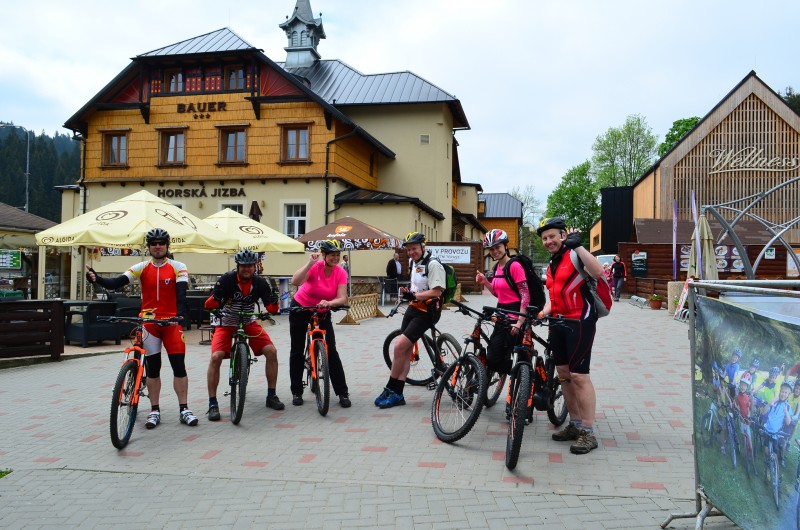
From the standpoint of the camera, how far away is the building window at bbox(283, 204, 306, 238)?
100 feet

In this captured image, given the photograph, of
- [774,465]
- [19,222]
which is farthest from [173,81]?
[774,465]

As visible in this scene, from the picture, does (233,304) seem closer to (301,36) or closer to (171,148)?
(171,148)

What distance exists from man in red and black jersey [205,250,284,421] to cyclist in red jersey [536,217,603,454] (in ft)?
9.42

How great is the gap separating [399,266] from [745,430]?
78.3 ft

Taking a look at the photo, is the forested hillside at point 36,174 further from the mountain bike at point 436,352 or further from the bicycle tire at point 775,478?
the bicycle tire at point 775,478

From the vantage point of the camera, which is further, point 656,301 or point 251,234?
point 656,301

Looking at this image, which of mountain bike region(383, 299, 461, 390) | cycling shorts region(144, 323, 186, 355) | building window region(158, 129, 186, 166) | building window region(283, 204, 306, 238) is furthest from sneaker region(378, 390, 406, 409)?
building window region(158, 129, 186, 166)

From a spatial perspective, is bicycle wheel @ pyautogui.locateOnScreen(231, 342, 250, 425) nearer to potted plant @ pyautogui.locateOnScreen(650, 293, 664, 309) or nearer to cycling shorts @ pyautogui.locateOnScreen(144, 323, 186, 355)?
cycling shorts @ pyautogui.locateOnScreen(144, 323, 186, 355)

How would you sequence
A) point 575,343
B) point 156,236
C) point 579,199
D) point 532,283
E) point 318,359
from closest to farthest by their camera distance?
point 575,343 → point 156,236 → point 532,283 → point 318,359 → point 579,199

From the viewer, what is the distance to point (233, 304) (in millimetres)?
6926

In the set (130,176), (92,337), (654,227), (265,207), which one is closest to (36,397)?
(92,337)

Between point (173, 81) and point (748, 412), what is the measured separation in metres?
31.8

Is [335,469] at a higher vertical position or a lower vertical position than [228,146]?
lower

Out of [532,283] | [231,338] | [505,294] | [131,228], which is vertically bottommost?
[231,338]
